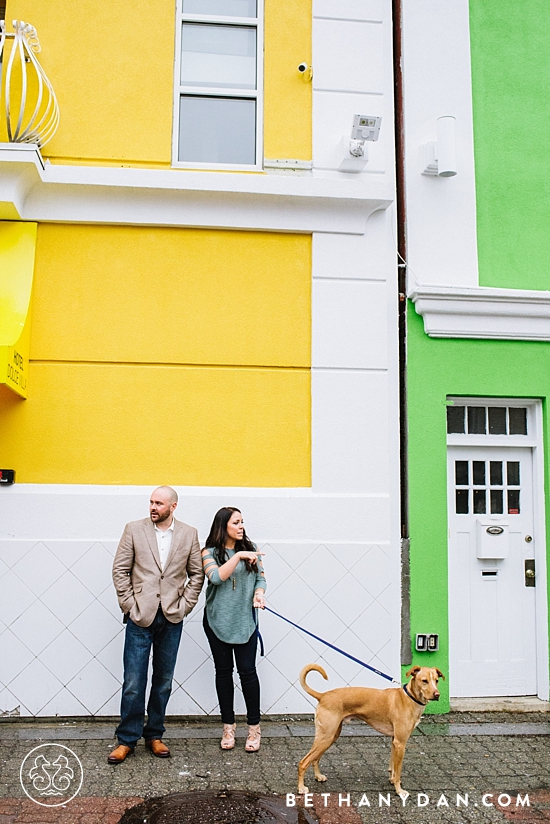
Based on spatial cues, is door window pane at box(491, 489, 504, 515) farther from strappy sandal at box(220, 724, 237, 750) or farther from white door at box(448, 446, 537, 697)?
strappy sandal at box(220, 724, 237, 750)

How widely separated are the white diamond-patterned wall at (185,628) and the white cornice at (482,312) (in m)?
2.14

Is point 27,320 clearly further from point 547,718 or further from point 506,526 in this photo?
point 547,718

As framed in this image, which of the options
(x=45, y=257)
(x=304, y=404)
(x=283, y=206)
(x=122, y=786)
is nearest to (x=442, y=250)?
(x=283, y=206)

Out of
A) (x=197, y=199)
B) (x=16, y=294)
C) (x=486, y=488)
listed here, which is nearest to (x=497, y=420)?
(x=486, y=488)

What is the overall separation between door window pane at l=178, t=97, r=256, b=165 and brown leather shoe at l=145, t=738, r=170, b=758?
4.83m

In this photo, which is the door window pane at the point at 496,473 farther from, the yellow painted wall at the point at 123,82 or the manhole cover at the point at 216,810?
the manhole cover at the point at 216,810

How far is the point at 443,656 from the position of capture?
21.5ft

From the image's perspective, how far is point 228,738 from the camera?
17.6ft

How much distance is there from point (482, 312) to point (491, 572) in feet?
7.82

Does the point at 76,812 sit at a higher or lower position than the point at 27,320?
lower

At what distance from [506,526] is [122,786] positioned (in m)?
4.03

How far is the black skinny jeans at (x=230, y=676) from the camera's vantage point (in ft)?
17.6

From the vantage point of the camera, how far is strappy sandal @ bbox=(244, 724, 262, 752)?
5.31 meters

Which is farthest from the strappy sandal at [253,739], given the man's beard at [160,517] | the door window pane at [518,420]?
the door window pane at [518,420]
